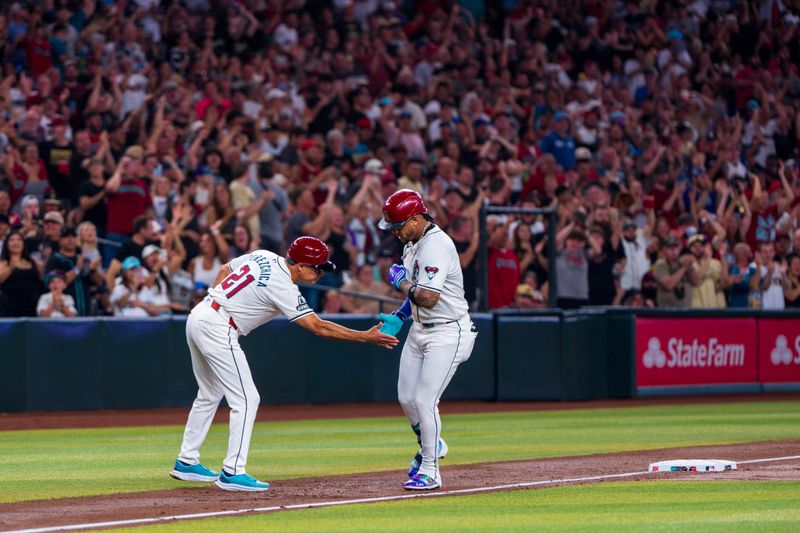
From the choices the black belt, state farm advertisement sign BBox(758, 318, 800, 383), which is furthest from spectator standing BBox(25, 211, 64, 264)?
state farm advertisement sign BBox(758, 318, 800, 383)

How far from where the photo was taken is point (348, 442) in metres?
14.5

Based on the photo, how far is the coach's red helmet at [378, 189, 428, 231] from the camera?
981 cm

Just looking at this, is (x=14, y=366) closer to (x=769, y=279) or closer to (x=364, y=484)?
(x=364, y=484)

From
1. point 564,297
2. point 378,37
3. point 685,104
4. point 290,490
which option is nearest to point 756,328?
point 564,297

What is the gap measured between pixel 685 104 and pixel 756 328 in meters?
6.80

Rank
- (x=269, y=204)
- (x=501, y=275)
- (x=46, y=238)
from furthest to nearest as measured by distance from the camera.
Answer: (x=501, y=275), (x=269, y=204), (x=46, y=238)

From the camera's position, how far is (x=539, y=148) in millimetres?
24766

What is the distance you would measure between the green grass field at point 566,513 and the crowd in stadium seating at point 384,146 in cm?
937

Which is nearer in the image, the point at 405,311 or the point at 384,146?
the point at 405,311

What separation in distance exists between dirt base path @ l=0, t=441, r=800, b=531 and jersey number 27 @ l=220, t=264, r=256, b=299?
1.46 metres

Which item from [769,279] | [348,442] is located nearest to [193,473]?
[348,442]

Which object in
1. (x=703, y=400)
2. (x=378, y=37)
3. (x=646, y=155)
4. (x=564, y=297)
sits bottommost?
(x=703, y=400)

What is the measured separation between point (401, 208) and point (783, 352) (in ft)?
47.2

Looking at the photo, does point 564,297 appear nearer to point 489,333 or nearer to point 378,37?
point 489,333
